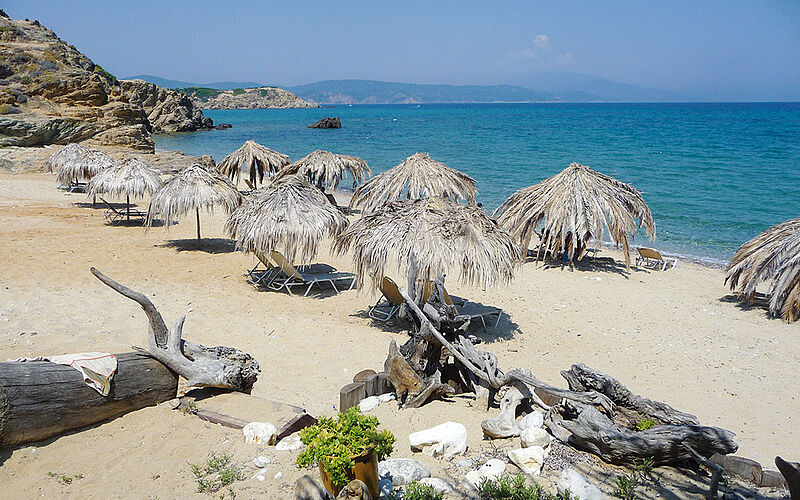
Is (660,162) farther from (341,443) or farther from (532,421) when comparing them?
(341,443)

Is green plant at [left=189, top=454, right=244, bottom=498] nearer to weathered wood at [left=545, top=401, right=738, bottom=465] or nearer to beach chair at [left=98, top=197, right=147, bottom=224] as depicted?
weathered wood at [left=545, top=401, right=738, bottom=465]

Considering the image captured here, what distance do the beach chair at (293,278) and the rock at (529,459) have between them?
19.9ft

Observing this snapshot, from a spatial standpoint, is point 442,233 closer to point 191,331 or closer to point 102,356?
point 191,331

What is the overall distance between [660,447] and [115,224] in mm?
14029

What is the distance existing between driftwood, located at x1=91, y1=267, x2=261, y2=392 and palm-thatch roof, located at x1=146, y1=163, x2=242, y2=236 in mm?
6728

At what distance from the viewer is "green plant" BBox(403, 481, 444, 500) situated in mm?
3381

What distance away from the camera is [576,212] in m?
11.9

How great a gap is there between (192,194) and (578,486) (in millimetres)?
9821

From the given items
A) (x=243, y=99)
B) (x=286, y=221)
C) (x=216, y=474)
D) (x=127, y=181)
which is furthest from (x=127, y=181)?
(x=243, y=99)

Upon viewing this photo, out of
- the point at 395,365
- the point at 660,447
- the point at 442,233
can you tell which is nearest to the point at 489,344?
the point at 442,233

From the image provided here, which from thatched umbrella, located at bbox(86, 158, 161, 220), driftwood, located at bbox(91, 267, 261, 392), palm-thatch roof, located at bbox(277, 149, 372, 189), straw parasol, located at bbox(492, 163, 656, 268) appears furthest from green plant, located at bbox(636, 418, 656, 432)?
thatched umbrella, located at bbox(86, 158, 161, 220)

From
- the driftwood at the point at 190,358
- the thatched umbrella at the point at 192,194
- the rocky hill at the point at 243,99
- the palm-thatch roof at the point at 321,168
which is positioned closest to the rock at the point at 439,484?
the driftwood at the point at 190,358

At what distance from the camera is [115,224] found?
14.1 m

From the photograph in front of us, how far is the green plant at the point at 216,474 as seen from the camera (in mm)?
3551
